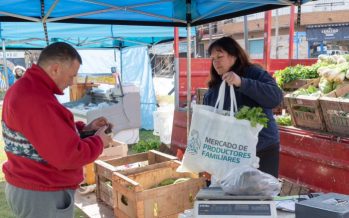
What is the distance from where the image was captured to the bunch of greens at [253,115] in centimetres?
241

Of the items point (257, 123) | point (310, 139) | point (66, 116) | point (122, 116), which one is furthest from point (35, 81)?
point (122, 116)

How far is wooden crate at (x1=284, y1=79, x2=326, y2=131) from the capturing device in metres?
3.92

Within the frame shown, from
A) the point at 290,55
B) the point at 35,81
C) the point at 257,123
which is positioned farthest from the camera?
the point at 290,55

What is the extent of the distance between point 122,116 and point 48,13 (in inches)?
164

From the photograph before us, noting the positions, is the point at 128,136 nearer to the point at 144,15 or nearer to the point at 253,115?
the point at 144,15

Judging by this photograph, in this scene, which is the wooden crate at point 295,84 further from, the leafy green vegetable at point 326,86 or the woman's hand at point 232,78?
the woman's hand at point 232,78

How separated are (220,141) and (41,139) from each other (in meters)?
1.15

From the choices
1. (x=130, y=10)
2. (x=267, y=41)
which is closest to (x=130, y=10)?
(x=130, y=10)

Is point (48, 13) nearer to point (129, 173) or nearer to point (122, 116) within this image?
point (129, 173)

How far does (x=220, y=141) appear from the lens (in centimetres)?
254

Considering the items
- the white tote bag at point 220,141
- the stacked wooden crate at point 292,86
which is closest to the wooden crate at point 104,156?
the stacked wooden crate at point 292,86

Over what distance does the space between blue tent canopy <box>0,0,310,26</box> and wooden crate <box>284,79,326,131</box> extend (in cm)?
107

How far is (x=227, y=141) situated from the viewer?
2498 mm

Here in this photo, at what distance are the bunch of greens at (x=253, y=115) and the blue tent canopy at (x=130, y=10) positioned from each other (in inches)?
50.7
